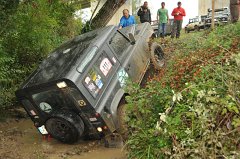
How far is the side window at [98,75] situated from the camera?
21.0 ft

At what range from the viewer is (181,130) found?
12.7 feet

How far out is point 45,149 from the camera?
696 cm

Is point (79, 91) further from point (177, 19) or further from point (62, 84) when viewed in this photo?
point (177, 19)

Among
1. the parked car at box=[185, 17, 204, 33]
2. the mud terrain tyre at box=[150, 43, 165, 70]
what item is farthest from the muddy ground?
the parked car at box=[185, 17, 204, 33]

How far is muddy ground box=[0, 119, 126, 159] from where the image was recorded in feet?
21.5

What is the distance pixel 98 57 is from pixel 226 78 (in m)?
3.23

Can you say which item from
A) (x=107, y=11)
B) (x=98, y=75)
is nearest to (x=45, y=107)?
(x=98, y=75)

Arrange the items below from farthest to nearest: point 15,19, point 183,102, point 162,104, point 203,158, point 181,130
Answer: point 15,19 < point 162,104 < point 183,102 < point 181,130 < point 203,158

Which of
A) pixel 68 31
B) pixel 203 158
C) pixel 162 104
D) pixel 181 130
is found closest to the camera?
pixel 203 158

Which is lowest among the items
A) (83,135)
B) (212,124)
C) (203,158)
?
(83,135)

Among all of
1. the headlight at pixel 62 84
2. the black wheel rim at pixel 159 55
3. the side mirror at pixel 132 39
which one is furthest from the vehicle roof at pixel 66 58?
the black wheel rim at pixel 159 55

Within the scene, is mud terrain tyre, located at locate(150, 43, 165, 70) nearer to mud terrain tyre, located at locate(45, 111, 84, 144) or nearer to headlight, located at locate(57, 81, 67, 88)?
mud terrain tyre, located at locate(45, 111, 84, 144)

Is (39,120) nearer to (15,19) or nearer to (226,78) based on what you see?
(15,19)

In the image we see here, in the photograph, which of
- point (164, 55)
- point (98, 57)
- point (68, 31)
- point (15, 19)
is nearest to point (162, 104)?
point (98, 57)
